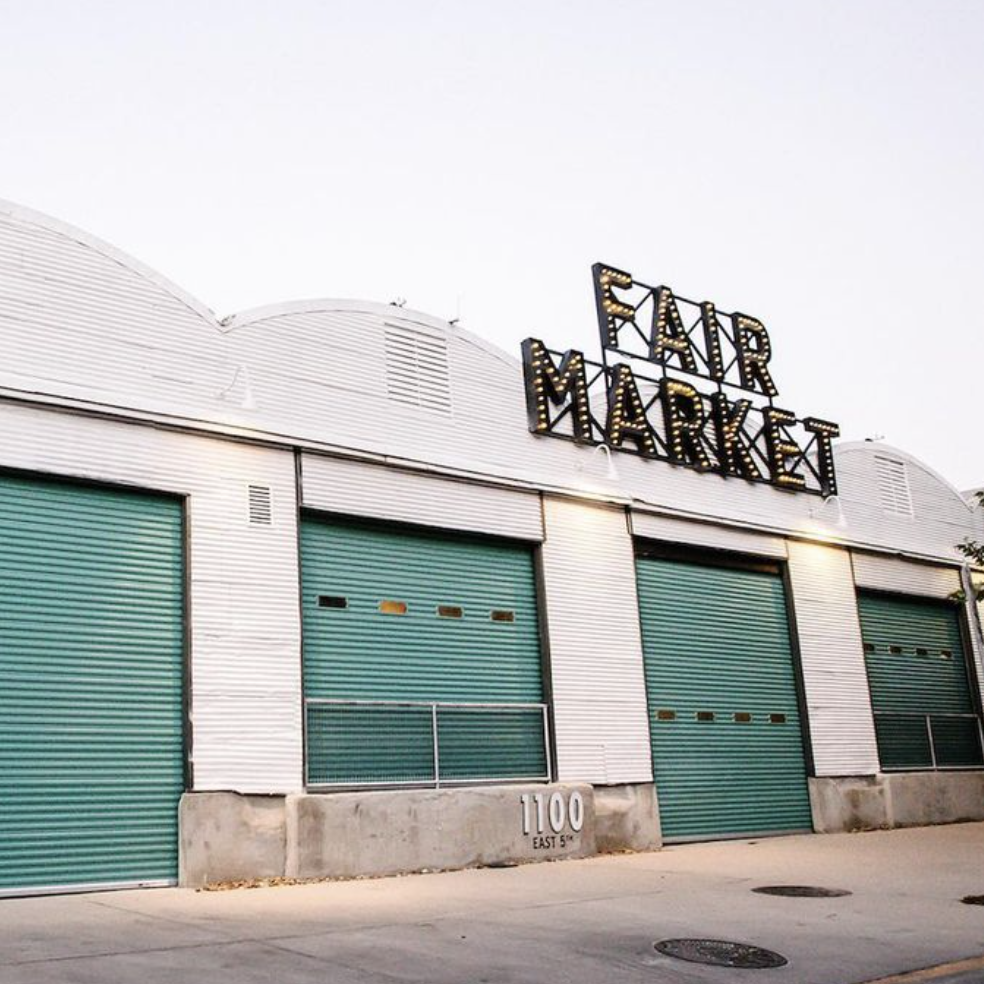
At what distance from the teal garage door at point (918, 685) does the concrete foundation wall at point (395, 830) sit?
6912 millimetres

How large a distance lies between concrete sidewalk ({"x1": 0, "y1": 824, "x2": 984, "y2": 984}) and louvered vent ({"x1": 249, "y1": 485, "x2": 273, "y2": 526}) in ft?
13.6

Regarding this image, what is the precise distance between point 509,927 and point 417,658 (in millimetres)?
5638

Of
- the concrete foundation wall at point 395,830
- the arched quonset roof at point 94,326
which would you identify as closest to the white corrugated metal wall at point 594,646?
the concrete foundation wall at point 395,830

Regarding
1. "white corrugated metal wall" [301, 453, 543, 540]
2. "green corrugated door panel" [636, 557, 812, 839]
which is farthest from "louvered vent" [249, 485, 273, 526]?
"green corrugated door panel" [636, 557, 812, 839]

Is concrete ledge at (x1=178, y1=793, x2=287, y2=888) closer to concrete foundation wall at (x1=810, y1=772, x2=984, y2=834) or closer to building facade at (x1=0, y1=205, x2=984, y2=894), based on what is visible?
building facade at (x1=0, y1=205, x2=984, y2=894)

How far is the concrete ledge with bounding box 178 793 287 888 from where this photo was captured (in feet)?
38.1

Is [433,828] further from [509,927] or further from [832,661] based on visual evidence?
[832,661]

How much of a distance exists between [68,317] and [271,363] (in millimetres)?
2479

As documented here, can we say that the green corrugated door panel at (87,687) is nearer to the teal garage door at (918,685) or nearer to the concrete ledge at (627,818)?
the concrete ledge at (627,818)

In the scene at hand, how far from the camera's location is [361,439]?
14.4 metres

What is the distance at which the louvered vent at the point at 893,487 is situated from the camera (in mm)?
21828

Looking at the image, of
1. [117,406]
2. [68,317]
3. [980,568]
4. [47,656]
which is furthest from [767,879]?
[980,568]

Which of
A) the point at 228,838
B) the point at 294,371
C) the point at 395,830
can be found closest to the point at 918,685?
the point at 395,830

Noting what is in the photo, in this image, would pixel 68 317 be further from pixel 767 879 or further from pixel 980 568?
pixel 980 568
